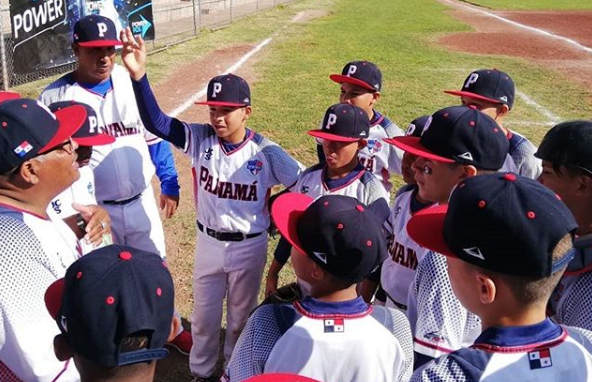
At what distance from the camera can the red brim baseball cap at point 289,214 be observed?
95.0 inches

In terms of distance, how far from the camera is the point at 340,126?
3.80 metres

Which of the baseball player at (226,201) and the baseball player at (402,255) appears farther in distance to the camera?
the baseball player at (226,201)

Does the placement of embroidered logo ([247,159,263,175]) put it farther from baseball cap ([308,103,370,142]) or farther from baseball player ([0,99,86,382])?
baseball player ([0,99,86,382])

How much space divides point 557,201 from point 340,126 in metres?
2.08

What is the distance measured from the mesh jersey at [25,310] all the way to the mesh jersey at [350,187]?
6.43ft

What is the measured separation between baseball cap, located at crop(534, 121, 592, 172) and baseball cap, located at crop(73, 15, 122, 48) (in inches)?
124

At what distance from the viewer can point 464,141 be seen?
9.34 ft

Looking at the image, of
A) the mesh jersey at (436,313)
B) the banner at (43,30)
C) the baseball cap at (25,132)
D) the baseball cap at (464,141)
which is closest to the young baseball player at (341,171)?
the baseball cap at (464,141)

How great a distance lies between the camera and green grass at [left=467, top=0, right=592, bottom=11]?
129ft

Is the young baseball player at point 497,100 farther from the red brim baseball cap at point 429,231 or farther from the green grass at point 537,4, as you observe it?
the green grass at point 537,4

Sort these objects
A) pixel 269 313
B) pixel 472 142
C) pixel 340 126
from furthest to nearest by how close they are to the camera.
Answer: pixel 340 126 → pixel 472 142 → pixel 269 313

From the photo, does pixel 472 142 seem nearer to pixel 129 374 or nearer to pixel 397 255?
pixel 397 255

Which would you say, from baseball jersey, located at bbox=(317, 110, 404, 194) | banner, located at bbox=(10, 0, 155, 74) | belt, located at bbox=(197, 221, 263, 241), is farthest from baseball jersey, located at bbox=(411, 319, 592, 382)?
banner, located at bbox=(10, 0, 155, 74)

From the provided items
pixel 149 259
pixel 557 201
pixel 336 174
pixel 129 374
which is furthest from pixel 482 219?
pixel 336 174
